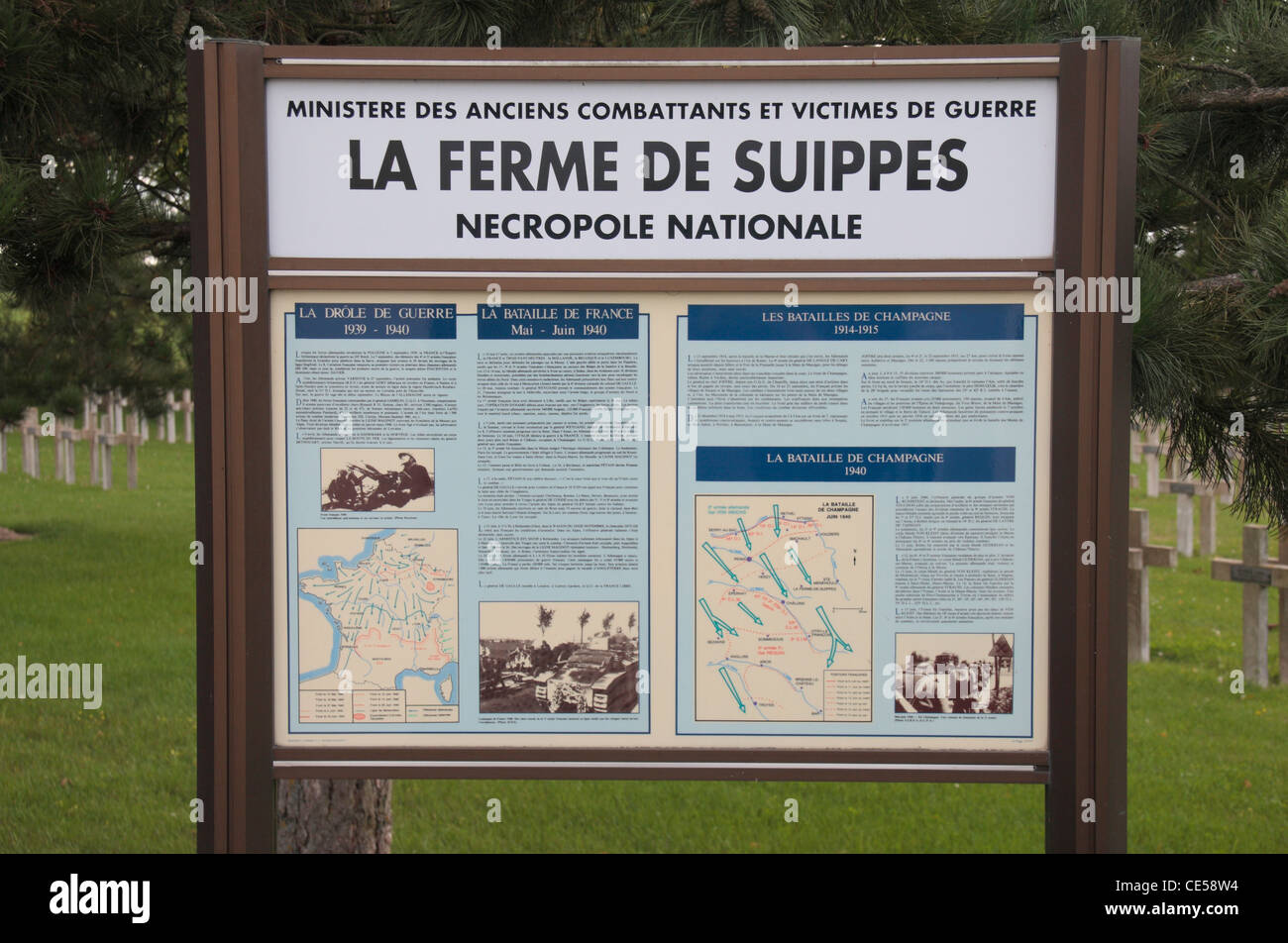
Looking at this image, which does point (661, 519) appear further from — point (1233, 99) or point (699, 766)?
point (1233, 99)

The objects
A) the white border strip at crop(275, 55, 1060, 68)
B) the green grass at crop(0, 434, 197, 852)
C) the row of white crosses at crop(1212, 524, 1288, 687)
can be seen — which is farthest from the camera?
the row of white crosses at crop(1212, 524, 1288, 687)

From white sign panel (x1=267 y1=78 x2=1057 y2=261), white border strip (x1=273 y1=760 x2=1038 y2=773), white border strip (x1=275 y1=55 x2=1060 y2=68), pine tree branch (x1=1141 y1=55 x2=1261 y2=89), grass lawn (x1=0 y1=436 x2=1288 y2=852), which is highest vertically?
pine tree branch (x1=1141 y1=55 x2=1261 y2=89)

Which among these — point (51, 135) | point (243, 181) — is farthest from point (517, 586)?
point (51, 135)

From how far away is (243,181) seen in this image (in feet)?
8.33

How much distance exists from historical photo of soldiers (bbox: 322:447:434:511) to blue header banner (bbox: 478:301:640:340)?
0.38 metres

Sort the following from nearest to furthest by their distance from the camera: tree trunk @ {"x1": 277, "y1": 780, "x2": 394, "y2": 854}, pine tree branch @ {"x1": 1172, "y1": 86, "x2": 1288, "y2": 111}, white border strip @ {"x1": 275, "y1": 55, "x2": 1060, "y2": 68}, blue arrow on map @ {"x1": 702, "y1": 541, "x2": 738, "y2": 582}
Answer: white border strip @ {"x1": 275, "y1": 55, "x2": 1060, "y2": 68} < blue arrow on map @ {"x1": 702, "y1": 541, "x2": 738, "y2": 582} < pine tree branch @ {"x1": 1172, "y1": 86, "x2": 1288, "y2": 111} < tree trunk @ {"x1": 277, "y1": 780, "x2": 394, "y2": 854}

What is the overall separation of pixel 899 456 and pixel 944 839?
312 centimetres

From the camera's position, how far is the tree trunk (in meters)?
4.20

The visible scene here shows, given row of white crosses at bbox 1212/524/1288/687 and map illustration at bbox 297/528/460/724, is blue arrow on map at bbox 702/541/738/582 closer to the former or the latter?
map illustration at bbox 297/528/460/724

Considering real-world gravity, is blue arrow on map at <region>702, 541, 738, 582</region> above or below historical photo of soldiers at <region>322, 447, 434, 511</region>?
below

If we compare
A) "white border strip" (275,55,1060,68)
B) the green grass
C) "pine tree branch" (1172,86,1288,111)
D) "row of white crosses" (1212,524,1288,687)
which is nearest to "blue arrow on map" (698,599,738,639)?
"white border strip" (275,55,1060,68)

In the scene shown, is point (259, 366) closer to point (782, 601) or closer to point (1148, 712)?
point (782, 601)

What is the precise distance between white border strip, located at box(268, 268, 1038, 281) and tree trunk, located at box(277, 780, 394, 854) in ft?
7.54

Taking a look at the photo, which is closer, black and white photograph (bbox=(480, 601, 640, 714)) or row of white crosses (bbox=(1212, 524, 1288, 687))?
black and white photograph (bbox=(480, 601, 640, 714))
